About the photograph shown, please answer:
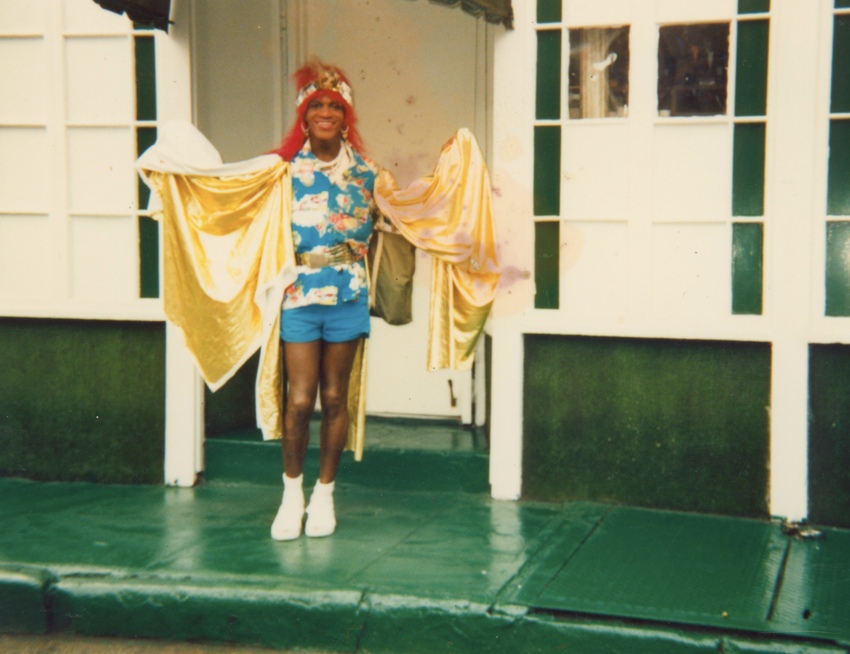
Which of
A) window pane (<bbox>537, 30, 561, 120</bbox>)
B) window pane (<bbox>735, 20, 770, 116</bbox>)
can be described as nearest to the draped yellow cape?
window pane (<bbox>537, 30, 561, 120</bbox>)

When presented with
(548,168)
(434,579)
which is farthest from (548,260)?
(434,579)

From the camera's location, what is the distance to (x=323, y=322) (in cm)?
455

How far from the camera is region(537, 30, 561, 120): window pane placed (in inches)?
195

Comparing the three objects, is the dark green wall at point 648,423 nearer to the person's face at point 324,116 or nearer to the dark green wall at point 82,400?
the person's face at point 324,116

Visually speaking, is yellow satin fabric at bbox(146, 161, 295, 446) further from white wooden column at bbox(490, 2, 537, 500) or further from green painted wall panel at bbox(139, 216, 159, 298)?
white wooden column at bbox(490, 2, 537, 500)

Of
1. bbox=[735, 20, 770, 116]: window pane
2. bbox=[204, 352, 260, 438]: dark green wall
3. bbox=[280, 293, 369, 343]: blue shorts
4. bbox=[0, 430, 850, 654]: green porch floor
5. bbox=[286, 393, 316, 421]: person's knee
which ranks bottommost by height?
bbox=[0, 430, 850, 654]: green porch floor

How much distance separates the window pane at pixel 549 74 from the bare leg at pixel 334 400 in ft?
4.84

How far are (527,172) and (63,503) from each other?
9.31 ft

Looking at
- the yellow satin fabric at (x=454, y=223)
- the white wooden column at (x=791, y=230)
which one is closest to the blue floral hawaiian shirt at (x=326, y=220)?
the yellow satin fabric at (x=454, y=223)

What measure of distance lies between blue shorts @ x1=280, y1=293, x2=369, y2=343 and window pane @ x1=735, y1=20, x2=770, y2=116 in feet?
6.47

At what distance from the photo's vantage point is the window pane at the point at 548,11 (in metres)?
4.92

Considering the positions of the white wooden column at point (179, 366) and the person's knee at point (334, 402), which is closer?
the person's knee at point (334, 402)

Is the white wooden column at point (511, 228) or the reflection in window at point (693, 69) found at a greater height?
the reflection in window at point (693, 69)

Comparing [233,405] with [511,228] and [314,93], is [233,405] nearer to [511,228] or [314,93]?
[511,228]
